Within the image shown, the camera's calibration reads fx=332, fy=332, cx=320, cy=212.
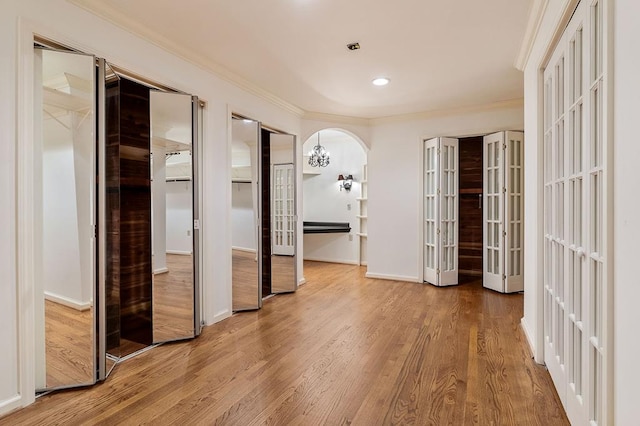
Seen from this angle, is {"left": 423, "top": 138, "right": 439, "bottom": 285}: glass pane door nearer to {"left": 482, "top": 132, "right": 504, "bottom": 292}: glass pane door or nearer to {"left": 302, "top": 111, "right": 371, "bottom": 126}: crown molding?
{"left": 482, "top": 132, "right": 504, "bottom": 292}: glass pane door

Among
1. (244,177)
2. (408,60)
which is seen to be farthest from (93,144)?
(408,60)

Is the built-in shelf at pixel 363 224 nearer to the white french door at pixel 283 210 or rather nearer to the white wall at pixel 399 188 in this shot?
the white wall at pixel 399 188

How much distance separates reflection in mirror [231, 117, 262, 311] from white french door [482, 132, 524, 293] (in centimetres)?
329

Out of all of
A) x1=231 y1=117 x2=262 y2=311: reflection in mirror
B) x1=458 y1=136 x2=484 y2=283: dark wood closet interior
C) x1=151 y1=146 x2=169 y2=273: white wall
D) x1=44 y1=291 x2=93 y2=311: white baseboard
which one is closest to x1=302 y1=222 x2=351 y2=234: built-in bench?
x1=458 y1=136 x2=484 y2=283: dark wood closet interior

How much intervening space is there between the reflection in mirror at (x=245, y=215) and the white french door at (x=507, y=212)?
10.8ft

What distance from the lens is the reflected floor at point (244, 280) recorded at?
12.2 feet

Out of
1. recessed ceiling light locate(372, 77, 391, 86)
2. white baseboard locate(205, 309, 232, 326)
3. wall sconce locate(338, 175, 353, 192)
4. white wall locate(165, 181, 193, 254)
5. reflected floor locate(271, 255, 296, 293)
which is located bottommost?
white baseboard locate(205, 309, 232, 326)

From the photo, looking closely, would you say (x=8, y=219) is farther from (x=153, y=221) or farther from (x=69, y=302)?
(x=153, y=221)

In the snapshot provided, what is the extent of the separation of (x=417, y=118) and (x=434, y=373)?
3825 mm

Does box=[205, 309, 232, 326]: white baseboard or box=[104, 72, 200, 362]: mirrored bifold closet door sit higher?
box=[104, 72, 200, 362]: mirrored bifold closet door

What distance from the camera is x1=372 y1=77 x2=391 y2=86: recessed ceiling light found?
12.2ft

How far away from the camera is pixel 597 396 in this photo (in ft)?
4.75

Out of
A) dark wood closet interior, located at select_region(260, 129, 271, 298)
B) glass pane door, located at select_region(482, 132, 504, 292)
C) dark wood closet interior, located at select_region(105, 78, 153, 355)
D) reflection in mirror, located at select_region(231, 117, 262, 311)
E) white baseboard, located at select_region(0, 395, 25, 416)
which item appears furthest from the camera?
glass pane door, located at select_region(482, 132, 504, 292)

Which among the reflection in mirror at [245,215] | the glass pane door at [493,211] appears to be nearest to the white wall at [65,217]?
the reflection in mirror at [245,215]
